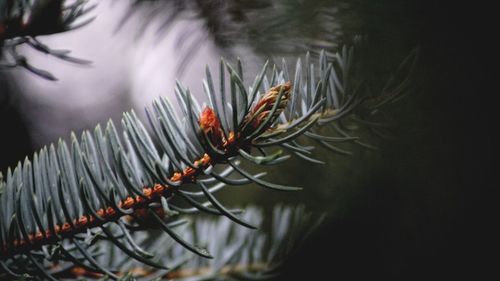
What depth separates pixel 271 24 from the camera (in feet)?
1.39

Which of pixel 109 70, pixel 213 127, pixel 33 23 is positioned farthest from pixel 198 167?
pixel 109 70

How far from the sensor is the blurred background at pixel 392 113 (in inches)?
13.3

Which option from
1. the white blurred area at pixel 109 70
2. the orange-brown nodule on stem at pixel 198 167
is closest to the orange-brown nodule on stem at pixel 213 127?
the orange-brown nodule on stem at pixel 198 167

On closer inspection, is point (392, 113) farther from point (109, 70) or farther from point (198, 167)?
point (109, 70)

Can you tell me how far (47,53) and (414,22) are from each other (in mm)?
278

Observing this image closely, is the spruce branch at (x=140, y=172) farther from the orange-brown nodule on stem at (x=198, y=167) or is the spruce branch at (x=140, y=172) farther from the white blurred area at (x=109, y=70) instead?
the white blurred area at (x=109, y=70)

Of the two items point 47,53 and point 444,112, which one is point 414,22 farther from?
point 47,53

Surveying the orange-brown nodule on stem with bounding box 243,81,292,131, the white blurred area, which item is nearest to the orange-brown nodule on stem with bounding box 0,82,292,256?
the orange-brown nodule on stem with bounding box 243,81,292,131

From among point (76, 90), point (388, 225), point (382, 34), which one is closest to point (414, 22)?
point (382, 34)

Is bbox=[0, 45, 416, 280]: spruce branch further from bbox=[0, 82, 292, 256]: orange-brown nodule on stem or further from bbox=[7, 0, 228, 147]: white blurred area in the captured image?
bbox=[7, 0, 228, 147]: white blurred area

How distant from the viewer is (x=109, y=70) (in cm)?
140

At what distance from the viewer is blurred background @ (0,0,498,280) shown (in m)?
0.34

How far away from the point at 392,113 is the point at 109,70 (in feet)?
3.86

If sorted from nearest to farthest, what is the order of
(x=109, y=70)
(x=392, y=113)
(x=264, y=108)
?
(x=264, y=108), (x=392, y=113), (x=109, y=70)
